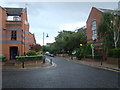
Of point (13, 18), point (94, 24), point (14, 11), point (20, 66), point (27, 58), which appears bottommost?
point (20, 66)

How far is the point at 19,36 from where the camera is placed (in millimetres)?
23422

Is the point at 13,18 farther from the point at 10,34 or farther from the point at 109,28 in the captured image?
the point at 109,28

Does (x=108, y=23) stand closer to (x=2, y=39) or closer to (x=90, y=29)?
(x=90, y=29)

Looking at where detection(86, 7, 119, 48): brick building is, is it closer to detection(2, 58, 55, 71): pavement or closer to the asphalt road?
detection(2, 58, 55, 71): pavement

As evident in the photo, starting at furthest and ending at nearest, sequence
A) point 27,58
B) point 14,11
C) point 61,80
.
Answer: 1. point 14,11
2. point 27,58
3. point 61,80

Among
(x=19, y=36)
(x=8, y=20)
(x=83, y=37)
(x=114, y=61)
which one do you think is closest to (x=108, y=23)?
(x=114, y=61)

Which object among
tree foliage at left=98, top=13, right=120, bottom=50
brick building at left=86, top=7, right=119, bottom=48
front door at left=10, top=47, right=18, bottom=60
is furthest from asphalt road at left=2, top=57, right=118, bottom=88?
brick building at left=86, top=7, right=119, bottom=48

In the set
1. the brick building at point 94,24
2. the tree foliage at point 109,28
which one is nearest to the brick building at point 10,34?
the tree foliage at point 109,28

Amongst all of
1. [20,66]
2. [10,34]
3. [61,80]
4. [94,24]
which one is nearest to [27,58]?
[20,66]

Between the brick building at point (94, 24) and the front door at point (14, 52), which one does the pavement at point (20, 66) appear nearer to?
the front door at point (14, 52)

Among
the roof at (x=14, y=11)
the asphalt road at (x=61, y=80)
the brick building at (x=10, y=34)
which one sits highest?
the roof at (x=14, y=11)

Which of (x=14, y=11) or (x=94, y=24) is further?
(x=94, y=24)

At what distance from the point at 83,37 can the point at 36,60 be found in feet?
81.5

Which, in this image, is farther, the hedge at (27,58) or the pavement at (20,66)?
the hedge at (27,58)
